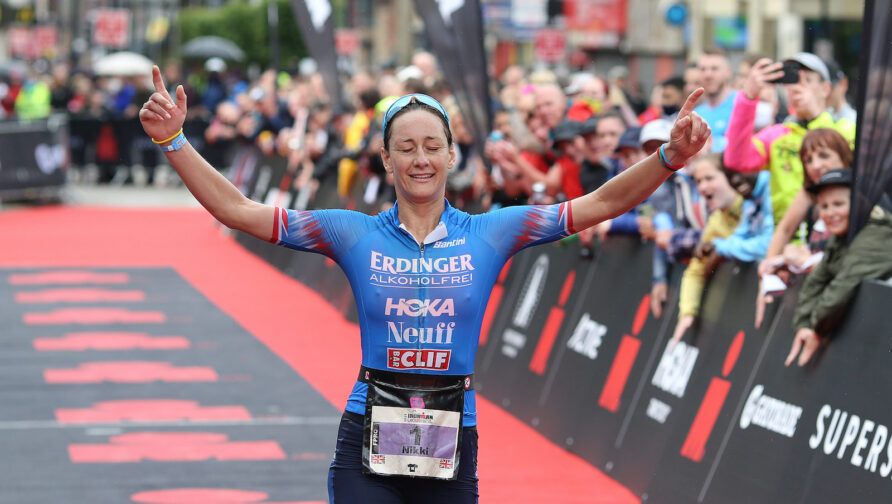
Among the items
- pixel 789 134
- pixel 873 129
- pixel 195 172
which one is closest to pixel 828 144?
pixel 873 129

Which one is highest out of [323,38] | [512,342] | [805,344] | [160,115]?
[160,115]

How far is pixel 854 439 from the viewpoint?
6109 mm

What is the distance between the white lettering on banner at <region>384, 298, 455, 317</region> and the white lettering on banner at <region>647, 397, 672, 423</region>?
12.3ft

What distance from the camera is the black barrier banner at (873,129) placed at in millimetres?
6363

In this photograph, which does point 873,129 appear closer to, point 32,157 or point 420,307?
point 420,307

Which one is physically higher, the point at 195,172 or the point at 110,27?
the point at 195,172

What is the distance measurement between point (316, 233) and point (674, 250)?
13.0 feet

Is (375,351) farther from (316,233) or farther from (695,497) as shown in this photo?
A: (695,497)

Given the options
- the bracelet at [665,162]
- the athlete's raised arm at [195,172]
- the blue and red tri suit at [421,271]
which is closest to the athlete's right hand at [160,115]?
the athlete's raised arm at [195,172]

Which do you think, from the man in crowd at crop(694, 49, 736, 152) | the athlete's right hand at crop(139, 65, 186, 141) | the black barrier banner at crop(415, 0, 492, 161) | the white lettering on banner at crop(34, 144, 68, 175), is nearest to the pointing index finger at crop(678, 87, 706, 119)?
the athlete's right hand at crop(139, 65, 186, 141)

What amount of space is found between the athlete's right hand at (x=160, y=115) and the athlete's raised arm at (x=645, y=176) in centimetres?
123

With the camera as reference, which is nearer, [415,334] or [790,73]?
[415,334]

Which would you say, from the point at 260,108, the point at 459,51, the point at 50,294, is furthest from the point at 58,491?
the point at 260,108

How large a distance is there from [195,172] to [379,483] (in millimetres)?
1079
